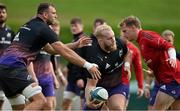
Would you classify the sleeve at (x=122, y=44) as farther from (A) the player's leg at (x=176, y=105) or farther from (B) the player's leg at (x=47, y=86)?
(B) the player's leg at (x=47, y=86)

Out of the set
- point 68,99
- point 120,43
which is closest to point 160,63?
point 120,43

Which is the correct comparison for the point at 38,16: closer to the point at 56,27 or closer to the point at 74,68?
the point at 56,27

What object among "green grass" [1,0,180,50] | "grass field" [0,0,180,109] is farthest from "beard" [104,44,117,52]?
"green grass" [1,0,180,50]

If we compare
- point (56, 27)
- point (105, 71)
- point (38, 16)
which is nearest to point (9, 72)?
point (38, 16)

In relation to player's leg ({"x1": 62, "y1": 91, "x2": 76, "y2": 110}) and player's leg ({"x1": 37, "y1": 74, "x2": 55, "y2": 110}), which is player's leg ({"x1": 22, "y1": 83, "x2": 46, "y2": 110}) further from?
player's leg ({"x1": 62, "y1": 91, "x2": 76, "y2": 110})

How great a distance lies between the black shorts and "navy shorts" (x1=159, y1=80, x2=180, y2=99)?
283 cm

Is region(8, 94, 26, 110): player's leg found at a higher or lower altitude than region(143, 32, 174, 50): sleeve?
lower

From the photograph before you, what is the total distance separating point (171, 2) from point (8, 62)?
34.9 m

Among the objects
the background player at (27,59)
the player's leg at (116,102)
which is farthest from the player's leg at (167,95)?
the background player at (27,59)

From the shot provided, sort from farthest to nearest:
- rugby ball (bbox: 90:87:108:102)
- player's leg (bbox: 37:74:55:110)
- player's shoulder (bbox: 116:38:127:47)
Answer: player's leg (bbox: 37:74:55:110), player's shoulder (bbox: 116:38:127:47), rugby ball (bbox: 90:87:108:102)

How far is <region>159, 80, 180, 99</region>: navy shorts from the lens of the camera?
558 inches

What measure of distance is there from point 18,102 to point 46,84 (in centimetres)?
289

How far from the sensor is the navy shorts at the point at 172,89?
14164 mm

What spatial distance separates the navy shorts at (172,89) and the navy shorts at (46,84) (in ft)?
10.0
